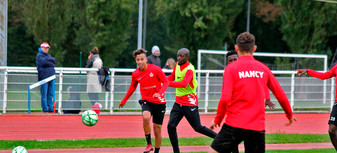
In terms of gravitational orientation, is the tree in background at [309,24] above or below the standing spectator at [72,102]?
above

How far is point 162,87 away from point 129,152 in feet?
5.28

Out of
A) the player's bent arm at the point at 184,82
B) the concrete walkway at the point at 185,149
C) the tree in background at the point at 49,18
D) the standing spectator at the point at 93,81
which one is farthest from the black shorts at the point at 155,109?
the tree in background at the point at 49,18

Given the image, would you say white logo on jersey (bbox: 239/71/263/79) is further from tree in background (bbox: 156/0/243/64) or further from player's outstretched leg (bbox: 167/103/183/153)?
tree in background (bbox: 156/0/243/64)

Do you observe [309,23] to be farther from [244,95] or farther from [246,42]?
[244,95]

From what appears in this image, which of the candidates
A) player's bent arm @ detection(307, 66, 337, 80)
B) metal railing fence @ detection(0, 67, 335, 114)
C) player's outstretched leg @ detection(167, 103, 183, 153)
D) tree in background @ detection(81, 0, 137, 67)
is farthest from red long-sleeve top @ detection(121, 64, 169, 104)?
tree in background @ detection(81, 0, 137, 67)

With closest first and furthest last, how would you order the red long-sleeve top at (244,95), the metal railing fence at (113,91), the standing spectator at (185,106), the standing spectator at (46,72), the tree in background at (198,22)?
the red long-sleeve top at (244,95) < the standing spectator at (185,106) < the standing spectator at (46,72) < the metal railing fence at (113,91) < the tree in background at (198,22)

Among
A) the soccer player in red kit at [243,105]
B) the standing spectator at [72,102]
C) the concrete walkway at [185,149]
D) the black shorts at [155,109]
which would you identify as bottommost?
the concrete walkway at [185,149]

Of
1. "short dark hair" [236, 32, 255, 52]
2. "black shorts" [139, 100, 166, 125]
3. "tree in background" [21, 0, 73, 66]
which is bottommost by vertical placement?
"black shorts" [139, 100, 166, 125]

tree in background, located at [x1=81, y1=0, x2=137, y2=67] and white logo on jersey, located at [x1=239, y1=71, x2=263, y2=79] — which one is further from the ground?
tree in background, located at [x1=81, y1=0, x2=137, y2=67]

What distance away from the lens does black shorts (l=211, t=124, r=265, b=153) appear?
5383mm

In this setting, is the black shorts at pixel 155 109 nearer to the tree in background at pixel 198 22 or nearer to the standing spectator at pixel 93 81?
the standing spectator at pixel 93 81

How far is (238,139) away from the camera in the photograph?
5.43 m

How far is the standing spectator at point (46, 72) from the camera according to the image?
1481 centimetres

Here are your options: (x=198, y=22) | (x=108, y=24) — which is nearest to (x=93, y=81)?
(x=108, y=24)
